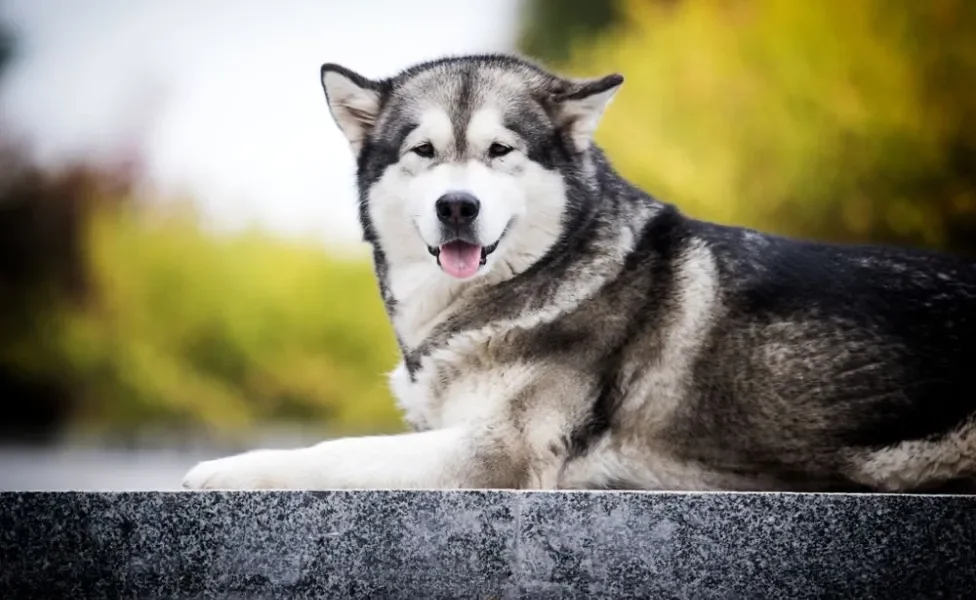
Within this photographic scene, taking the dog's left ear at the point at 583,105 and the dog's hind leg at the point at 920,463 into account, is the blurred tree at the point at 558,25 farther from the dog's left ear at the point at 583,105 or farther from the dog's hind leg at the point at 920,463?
the dog's hind leg at the point at 920,463

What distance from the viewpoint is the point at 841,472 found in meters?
3.49

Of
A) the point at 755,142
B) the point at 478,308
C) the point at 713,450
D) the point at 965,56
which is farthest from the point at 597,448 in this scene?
the point at 965,56

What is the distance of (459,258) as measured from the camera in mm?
3549

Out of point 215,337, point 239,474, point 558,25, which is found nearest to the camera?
point 239,474

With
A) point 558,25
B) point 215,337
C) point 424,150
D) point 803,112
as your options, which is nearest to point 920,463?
point 424,150

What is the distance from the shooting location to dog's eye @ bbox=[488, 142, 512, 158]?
3583 mm

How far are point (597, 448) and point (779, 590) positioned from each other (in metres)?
0.84

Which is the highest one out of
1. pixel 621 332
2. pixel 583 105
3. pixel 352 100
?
pixel 352 100

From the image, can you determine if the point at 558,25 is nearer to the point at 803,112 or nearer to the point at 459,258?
the point at 803,112

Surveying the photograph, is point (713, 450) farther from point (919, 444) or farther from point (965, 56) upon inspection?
point (965, 56)

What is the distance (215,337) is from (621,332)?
5.19 metres

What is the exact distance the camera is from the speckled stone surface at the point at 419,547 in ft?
9.00

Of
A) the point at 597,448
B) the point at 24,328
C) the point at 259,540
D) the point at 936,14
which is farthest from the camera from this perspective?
the point at 24,328

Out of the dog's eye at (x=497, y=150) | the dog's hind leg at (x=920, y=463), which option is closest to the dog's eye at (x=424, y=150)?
the dog's eye at (x=497, y=150)
